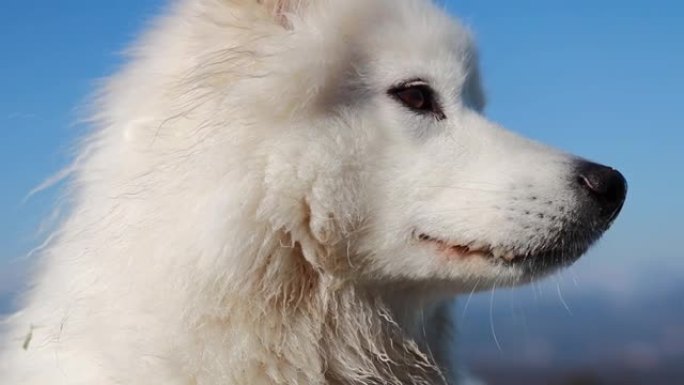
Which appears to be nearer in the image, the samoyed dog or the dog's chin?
the samoyed dog

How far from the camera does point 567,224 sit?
12.3 feet

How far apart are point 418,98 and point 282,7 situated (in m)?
0.63

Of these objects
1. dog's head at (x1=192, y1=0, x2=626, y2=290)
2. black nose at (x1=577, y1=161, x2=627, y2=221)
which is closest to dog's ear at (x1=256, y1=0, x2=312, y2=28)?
dog's head at (x1=192, y1=0, x2=626, y2=290)

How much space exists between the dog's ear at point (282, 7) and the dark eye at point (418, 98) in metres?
0.49

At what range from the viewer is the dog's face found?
3.67 m

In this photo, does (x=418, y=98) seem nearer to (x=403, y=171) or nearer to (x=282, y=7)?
(x=403, y=171)

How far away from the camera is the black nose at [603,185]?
376cm

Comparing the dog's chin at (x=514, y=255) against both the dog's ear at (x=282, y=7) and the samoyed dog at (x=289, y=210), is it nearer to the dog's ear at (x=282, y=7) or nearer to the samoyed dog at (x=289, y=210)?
the samoyed dog at (x=289, y=210)

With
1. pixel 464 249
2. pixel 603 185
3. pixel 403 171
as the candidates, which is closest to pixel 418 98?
pixel 403 171

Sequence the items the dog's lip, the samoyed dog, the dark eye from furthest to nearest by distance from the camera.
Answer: the dark eye, the dog's lip, the samoyed dog

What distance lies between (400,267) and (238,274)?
1.96ft

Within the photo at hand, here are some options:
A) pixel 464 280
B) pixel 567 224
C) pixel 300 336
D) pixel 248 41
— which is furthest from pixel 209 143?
pixel 567 224

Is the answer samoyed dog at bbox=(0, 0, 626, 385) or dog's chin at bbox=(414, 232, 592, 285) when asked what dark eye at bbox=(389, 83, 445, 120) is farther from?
dog's chin at bbox=(414, 232, 592, 285)

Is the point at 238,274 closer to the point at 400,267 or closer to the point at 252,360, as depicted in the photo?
the point at 252,360
